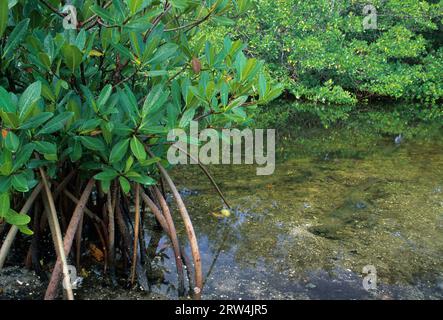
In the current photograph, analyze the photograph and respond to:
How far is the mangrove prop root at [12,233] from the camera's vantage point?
229cm

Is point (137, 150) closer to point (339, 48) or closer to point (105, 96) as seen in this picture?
point (105, 96)

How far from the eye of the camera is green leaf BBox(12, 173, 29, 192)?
1.99m

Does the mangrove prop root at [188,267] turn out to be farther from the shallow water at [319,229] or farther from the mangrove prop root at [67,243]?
the mangrove prop root at [67,243]

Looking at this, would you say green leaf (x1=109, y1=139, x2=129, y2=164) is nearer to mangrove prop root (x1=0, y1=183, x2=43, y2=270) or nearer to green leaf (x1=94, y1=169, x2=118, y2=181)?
green leaf (x1=94, y1=169, x2=118, y2=181)

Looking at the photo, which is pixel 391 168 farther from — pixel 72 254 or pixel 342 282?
pixel 72 254

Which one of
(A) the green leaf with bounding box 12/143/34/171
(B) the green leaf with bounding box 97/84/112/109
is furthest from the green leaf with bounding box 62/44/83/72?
(A) the green leaf with bounding box 12/143/34/171

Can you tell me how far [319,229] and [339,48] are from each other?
7659mm

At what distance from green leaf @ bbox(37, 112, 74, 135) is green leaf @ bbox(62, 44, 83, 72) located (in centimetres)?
21

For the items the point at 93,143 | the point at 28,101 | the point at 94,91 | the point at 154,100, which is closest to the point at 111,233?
the point at 93,143

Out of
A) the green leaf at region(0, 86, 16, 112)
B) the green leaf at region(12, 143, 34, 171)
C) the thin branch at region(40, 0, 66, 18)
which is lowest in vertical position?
the green leaf at region(12, 143, 34, 171)

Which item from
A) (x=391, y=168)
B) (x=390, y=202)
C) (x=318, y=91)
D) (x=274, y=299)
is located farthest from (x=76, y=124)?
(x=318, y=91)

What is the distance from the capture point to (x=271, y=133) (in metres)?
7.49

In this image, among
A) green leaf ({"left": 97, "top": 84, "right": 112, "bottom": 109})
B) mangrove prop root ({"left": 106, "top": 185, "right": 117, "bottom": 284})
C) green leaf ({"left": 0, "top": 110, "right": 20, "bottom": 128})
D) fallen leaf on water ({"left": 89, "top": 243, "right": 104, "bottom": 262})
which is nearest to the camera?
green leaf ({"left": 0, "top": 110, "right": 20, "bottom": 128})

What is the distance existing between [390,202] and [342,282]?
1.64 metres
